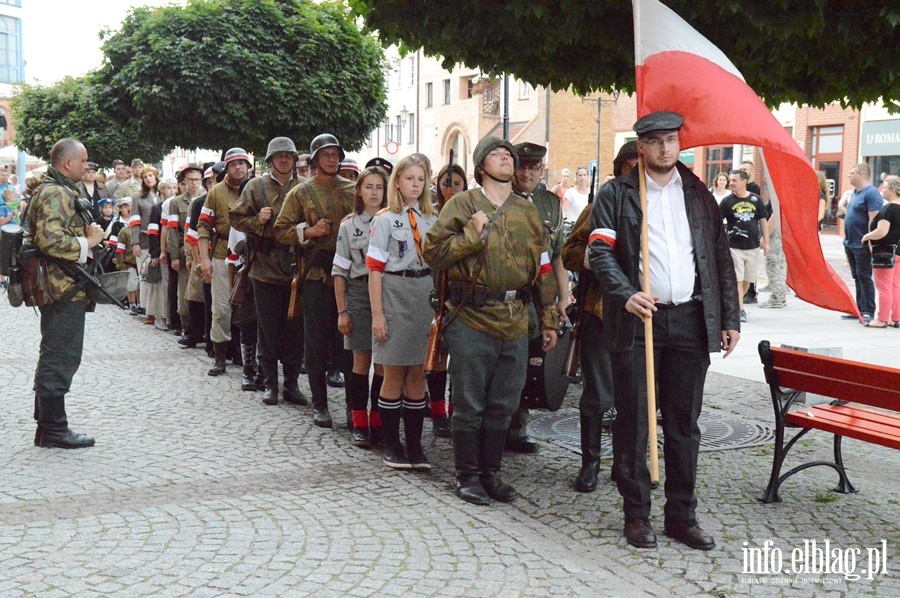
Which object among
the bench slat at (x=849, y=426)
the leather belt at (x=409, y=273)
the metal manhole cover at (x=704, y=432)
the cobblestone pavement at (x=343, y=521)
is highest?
the leather belt at (x=409, y=273)

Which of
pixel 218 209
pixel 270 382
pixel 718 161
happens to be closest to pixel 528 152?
pixel 270 382

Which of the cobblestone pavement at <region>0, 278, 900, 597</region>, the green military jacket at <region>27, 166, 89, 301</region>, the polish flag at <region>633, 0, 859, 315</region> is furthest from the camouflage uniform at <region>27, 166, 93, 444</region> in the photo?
the polish flag at <region>633, 0, 859, 315</region>

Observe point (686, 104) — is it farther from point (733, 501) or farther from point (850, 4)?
point (733, 501)

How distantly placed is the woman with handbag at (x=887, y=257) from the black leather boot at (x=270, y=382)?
26.7 ft

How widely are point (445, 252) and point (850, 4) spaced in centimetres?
237

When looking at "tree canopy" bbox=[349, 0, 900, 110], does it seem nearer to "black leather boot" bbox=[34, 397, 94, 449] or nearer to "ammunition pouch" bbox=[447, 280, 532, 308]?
"ammunition pouch" bbox=[447, 280, 532, 308]

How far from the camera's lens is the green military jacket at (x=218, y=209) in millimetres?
9406

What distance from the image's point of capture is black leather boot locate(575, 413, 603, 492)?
18.6 feet

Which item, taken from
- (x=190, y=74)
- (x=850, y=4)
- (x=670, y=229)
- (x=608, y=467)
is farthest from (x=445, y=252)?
(x=190, y=74)

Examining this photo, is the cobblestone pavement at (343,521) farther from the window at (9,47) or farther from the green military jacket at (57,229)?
the window at (9,47)

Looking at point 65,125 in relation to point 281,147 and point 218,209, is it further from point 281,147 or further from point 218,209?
point 281,147

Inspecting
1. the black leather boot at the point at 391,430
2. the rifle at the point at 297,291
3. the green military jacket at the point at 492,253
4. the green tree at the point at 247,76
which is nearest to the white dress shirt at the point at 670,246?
the green military jacket at the point at 492,253

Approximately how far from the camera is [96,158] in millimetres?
31875

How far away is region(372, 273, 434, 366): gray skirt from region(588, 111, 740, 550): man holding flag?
1618mm
